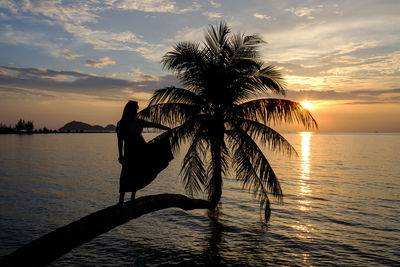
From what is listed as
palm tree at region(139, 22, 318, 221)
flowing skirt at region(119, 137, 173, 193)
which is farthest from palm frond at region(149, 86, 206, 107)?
flowing skirt at region(119, 137, 173, 193)

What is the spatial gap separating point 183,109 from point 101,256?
6.46 m

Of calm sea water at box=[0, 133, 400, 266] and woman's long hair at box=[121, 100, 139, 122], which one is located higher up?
woman's long hair at box=[121, 100, 139, 122]

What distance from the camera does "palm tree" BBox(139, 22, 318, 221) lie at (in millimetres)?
12023

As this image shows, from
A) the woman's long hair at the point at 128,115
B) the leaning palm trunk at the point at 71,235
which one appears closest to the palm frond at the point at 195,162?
the leaning palm trunk at the point at 71,235

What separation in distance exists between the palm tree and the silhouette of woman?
3.79 m

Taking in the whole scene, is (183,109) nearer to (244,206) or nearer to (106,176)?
(244,206)

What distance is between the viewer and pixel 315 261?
449 inches

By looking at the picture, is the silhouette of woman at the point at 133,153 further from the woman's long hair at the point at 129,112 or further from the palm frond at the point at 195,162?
the palm frond at the point at 195,162

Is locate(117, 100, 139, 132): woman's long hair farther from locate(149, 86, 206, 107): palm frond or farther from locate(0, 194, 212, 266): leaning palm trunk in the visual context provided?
locate(149, 86, 206, 107): palm frond

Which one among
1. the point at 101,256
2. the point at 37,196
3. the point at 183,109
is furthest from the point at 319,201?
the point at 37,196

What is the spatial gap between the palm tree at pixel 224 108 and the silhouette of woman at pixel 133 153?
379 cm

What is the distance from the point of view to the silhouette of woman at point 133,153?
729cm

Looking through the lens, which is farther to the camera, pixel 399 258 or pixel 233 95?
pixel 233 95

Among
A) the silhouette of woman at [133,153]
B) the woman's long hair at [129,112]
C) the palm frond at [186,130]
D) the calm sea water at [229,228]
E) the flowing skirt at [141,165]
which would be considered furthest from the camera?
the palm frond at [186,130]
